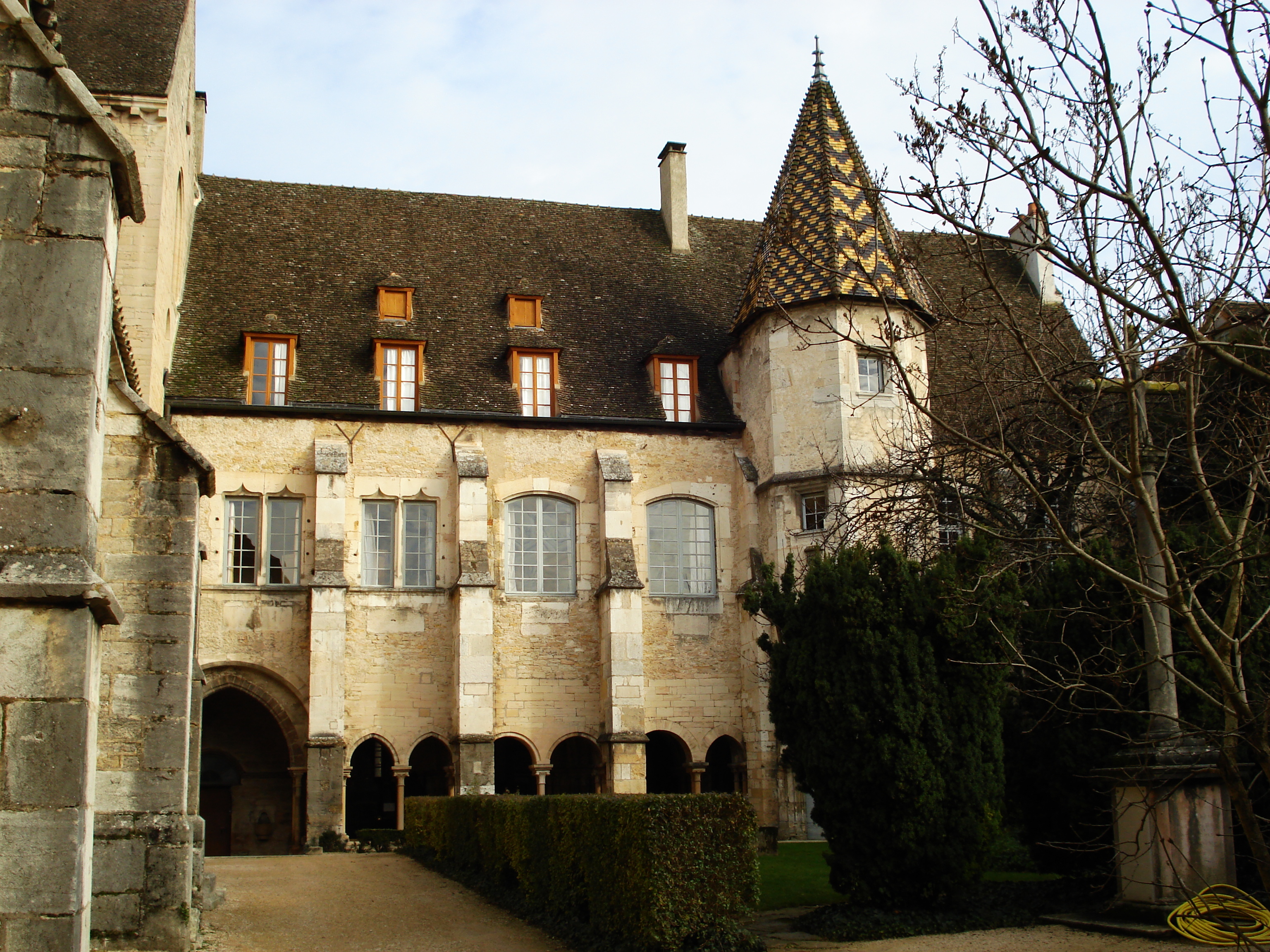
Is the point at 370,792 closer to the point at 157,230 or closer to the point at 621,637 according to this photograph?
the point at 621,637

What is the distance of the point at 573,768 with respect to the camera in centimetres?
2319

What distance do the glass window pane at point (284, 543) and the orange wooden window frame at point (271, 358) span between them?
69.5 inches

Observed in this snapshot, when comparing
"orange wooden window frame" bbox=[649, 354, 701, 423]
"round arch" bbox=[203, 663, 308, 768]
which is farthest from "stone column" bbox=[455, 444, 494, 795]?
"orange wooden window frame" bbox=[649, 354, 701, 423]

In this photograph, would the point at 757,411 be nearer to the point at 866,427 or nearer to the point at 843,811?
the point at 866,427

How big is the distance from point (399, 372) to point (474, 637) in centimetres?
492

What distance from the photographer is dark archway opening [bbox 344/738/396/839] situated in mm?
22422

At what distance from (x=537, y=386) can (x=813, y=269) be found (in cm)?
530

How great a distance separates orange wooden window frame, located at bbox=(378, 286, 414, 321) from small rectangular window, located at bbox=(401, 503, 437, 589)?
11.7 ft

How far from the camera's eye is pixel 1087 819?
1190 cm

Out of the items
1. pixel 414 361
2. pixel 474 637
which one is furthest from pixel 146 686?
pixel 414 361

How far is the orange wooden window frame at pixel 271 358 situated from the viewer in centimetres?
2170

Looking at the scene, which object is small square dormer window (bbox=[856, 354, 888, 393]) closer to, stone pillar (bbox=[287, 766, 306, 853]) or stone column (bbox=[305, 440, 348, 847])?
stone column (bbox=[305, 440, 348, 847])

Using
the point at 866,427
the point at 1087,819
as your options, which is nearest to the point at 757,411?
the point at 866,427

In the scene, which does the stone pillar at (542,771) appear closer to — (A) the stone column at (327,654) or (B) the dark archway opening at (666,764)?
(B) the dark archway opening at (666,764)
